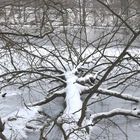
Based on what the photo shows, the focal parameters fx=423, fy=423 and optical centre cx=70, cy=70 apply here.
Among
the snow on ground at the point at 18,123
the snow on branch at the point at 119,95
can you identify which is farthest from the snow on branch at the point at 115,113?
the snow on ground at the point at 18,123

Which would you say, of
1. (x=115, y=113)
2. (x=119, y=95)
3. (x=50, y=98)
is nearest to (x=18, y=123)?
(x=50, y=98)

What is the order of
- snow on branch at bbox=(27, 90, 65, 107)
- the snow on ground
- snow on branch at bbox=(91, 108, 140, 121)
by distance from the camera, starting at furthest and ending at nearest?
1. snow on branch at bbox=(27, 90, 65, 107)
2. the snow on ground
3. snow on branch at bbox=(91, 108, 140, 121)

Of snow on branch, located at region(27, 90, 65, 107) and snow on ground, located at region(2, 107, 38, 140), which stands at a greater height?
snow on branch, located at region(27, 90, 65, 107)

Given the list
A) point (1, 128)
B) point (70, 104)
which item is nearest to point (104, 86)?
point (70, 104)

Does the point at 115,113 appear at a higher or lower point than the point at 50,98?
lower

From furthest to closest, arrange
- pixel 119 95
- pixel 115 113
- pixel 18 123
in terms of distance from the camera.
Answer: pixel 119 95 < pixel 18 123 < pixel 115 113

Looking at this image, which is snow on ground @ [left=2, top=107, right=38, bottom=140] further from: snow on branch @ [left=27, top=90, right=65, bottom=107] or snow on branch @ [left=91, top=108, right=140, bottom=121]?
snow on branch @ [left=91, top=108, right=140, bottom=121]

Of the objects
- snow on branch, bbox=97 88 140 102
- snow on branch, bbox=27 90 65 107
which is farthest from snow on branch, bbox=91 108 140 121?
snow on branch, bbox=27 90 65 107

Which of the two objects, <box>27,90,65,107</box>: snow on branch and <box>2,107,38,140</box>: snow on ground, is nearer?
<box>2,107,38,140</box>: snow on ground

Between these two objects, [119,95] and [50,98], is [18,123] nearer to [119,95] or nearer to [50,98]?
[50,98]

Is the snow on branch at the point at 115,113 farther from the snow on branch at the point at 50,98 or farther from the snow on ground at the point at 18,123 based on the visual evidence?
the snow on ground at the point at 18,123

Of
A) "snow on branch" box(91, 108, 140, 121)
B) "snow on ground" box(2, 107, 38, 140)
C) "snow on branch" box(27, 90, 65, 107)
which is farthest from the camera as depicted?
"snow on branch" box(27, 90, 65, 107)

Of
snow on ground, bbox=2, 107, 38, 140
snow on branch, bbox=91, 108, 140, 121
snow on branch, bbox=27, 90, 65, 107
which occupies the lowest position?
snow on ground, bbox=2, 107, 38, 140

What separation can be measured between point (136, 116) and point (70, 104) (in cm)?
118
